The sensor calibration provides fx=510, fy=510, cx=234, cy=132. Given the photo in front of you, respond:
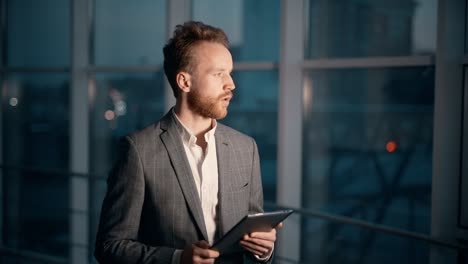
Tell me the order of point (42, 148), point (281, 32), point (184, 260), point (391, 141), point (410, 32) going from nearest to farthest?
point (184, 260), point (410, 32), point (391, 141), point (281, 32), point (42, 148)

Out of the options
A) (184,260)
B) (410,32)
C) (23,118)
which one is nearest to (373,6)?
(410,32)

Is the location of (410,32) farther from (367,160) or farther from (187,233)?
(187,233)

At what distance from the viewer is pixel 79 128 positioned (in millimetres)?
5414

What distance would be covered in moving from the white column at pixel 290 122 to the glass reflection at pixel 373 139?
113 millimetres

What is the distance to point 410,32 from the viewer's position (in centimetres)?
334

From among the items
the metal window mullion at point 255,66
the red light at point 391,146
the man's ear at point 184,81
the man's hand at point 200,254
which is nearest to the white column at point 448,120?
the red light at point 391,146

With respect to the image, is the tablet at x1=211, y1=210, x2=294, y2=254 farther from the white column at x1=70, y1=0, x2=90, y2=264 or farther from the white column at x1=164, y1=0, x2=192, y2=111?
Answer: the white column at x1=70, y1=0, x2=90, y2=264

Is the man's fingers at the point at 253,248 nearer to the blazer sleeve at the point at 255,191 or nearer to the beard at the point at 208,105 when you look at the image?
the blazer sleeve at the point at 255,191

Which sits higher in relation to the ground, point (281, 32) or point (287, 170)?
point (281, 32)

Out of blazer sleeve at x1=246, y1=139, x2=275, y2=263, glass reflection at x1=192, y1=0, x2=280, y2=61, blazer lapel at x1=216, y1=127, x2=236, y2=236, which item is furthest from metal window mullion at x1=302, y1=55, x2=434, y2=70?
blazer lapel at x1=216, y1=127, x2=236, y2=236

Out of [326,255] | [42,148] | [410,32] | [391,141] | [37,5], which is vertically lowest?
[326,255]

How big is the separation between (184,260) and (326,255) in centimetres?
277

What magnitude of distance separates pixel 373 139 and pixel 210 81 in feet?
7.61

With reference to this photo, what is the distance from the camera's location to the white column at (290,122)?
12.6 ft
